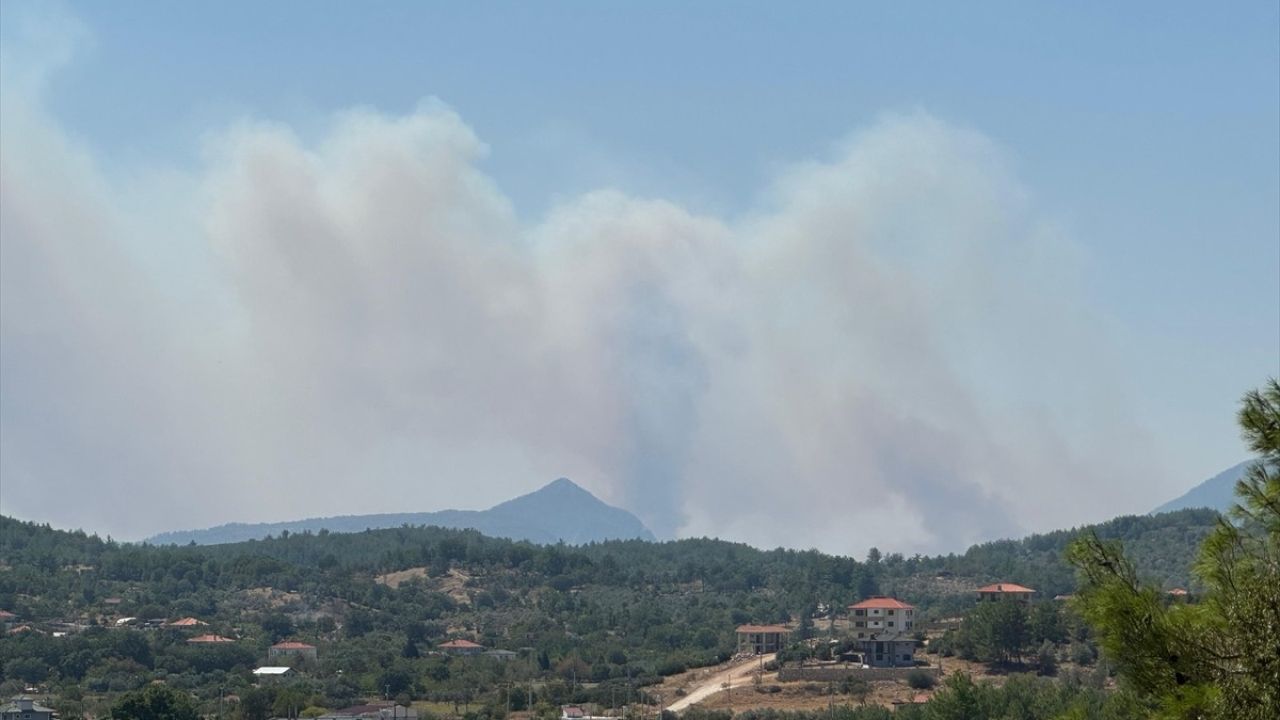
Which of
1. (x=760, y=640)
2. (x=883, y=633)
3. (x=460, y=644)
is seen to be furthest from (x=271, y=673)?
(x=883, y=633)

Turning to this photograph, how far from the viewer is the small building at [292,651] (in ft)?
498

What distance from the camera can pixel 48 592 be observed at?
635ft

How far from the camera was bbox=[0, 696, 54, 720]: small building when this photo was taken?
352 ft

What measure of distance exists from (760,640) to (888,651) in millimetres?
20268

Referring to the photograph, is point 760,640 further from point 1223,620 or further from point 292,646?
point 1223,620

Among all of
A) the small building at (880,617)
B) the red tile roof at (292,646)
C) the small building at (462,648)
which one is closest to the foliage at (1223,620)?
the small building at (880,617)

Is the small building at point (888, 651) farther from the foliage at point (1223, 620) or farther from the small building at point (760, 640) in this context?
the foliage at point (1223, 620)

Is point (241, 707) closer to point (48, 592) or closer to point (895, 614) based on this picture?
point (895, 614)

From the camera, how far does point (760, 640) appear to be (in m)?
148

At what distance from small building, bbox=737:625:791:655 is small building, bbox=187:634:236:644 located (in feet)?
146

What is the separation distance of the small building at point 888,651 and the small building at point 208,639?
56.8m

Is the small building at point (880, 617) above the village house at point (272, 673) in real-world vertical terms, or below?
above

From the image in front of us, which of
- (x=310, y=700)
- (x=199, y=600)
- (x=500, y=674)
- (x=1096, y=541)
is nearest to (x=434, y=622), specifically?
(x=199, y=600)

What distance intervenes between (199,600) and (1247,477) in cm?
18545
